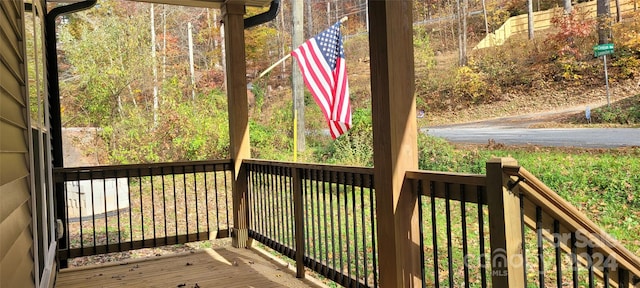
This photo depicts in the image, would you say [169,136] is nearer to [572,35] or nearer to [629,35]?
[572,35]

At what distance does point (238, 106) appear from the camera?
471cm

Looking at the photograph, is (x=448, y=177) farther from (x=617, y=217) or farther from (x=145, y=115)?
(x=145, y=115)

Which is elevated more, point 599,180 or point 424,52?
point 424,52

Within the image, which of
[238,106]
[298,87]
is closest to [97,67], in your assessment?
[298,87]

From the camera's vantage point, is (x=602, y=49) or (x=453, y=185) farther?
(x=602, y=49)

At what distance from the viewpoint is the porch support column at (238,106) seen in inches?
185

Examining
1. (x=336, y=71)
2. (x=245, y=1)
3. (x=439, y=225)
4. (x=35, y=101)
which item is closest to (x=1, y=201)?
(x=35, y=101)

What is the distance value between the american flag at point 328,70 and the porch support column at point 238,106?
709 mm

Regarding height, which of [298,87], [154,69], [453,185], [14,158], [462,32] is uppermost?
[462,32]

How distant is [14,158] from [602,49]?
33.3ft

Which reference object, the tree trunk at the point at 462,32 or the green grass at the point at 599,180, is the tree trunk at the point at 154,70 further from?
the green grass at the point at 599,180

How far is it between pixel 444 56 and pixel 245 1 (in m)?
8.30

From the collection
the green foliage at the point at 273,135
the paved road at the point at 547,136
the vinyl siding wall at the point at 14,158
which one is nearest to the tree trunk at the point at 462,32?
the paved road at the point at 547,136

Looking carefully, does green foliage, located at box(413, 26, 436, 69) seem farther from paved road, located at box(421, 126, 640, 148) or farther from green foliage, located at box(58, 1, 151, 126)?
green foliage, located at box(58, 1, 151, 126)
